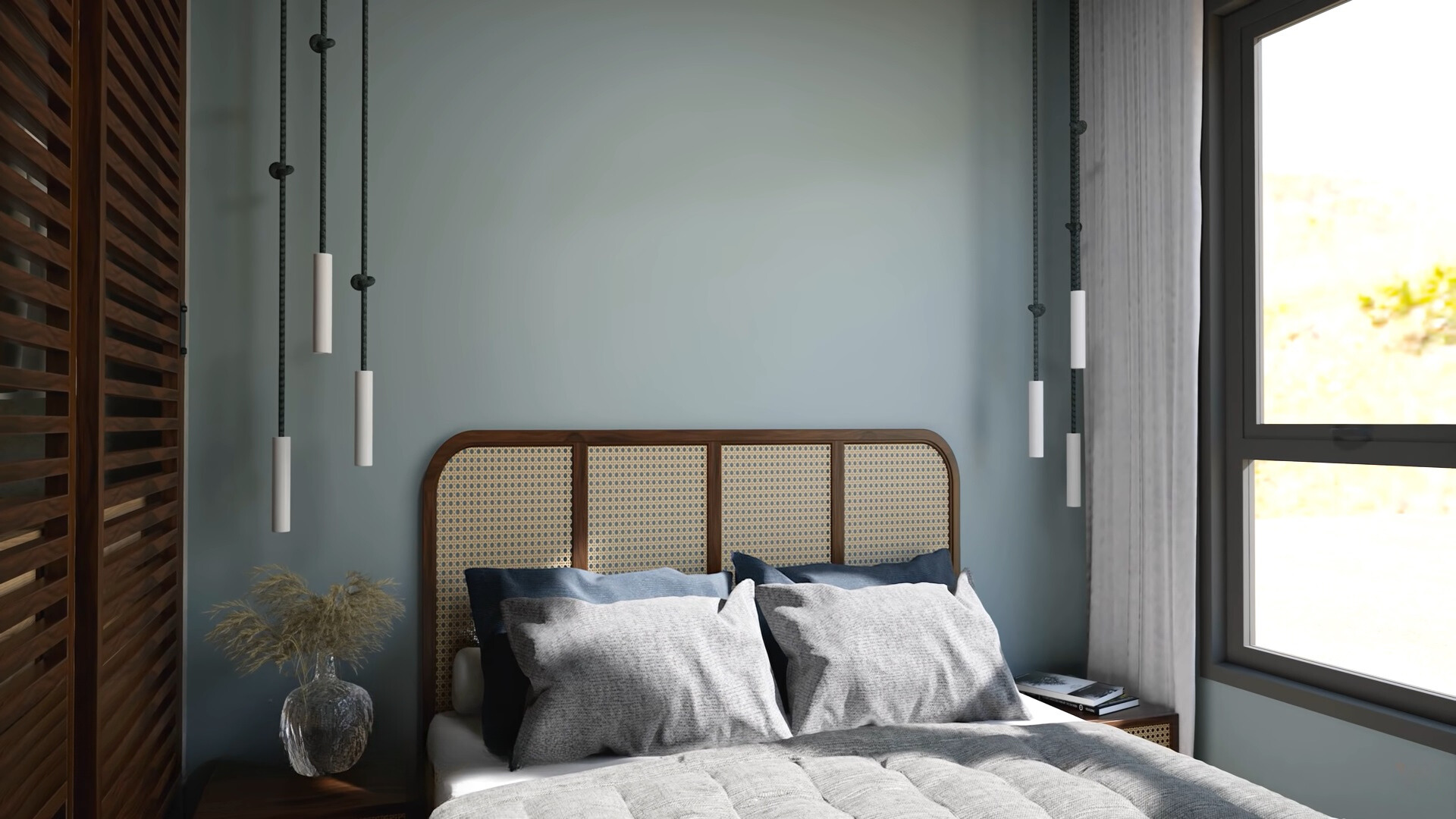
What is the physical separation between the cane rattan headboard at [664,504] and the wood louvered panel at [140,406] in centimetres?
60

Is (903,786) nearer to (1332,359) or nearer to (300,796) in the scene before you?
(300,796)

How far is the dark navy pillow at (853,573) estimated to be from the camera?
2.74 meters

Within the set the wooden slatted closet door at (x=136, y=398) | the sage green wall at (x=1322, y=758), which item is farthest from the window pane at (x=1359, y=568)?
the wooden slatted closet door at (x=136, y=398)

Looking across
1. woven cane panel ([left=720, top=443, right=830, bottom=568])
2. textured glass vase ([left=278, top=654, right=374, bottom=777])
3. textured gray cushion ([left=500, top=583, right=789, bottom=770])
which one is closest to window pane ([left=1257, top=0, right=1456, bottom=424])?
woven cane panel ([left=720, top=443, right=830, bottom=568])

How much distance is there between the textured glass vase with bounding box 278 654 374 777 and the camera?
229 cm

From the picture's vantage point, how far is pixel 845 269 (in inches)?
119

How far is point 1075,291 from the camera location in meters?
2.94

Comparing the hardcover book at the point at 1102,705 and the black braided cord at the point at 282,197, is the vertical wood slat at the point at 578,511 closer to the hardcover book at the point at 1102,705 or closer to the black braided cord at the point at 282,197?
the black braided cord at the point at 282,197

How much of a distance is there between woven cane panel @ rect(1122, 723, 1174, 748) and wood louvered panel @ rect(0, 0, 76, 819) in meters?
2.50

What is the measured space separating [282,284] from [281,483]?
493mm

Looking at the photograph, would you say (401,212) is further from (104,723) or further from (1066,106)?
(1066,106)

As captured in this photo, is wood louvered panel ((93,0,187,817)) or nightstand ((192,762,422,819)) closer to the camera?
wood louvered panel ((93,0,187,817))

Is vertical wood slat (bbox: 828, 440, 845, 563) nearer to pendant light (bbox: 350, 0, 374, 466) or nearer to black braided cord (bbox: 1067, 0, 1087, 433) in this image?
black braided cord (bbox: 1067, 0, 1087, 433)

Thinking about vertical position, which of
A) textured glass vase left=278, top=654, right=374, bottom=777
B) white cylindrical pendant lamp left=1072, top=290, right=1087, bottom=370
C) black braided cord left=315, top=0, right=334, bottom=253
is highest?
black braided cord left=315, top=0, right=334, bottom=253
